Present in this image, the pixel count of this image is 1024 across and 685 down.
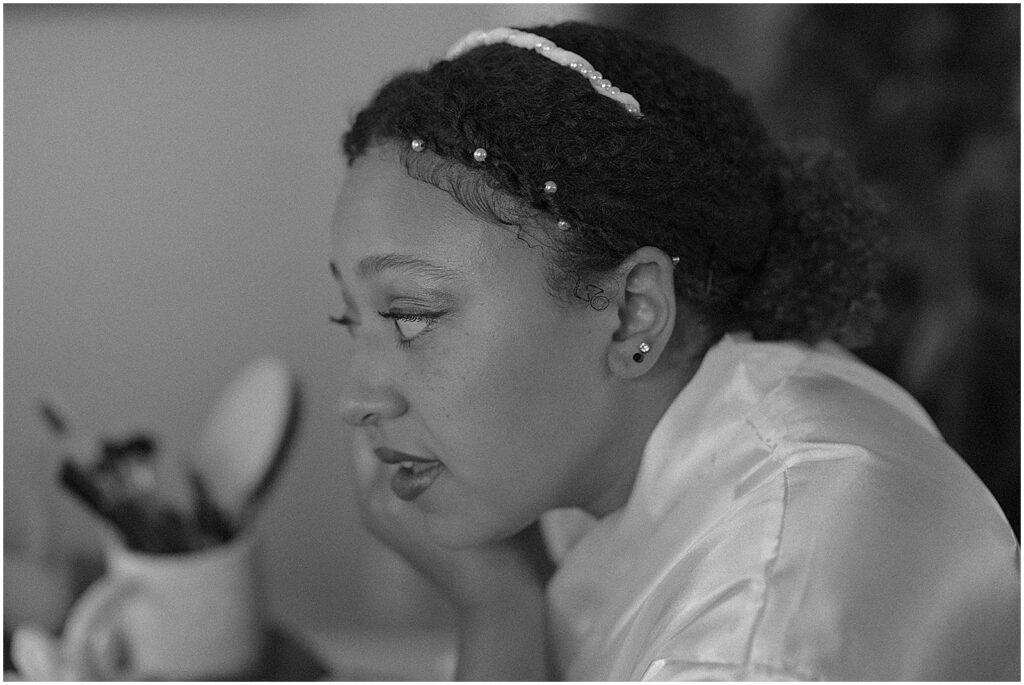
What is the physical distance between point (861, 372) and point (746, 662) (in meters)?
0.35

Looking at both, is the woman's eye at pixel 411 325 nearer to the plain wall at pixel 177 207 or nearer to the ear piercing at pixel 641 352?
the ear piercing at pixel 641 352

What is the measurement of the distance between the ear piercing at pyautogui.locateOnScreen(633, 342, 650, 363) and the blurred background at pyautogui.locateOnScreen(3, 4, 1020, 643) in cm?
78

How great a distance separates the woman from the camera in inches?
23.3

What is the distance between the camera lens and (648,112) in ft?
2.28

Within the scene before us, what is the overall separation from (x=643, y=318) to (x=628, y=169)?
109 mm

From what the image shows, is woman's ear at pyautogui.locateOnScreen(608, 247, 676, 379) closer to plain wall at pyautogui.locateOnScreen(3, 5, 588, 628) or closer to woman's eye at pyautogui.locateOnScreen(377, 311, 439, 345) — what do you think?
woman's eye at pyautogui.locateOnScreen(377, 311, 439, 345)

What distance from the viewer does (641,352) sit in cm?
72

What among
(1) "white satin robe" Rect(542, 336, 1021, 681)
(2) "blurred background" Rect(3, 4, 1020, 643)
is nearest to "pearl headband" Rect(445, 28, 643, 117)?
(1) "white satin robe" Rect(542, 336, 1021, 681)

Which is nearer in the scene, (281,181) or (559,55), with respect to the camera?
(559,55)

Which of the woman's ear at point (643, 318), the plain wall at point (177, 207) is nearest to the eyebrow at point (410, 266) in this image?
the woman's ear at point (643, 318)

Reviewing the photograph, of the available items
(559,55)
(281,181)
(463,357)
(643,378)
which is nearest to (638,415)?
(643,378)

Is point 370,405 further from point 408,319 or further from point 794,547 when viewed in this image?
point 794,547

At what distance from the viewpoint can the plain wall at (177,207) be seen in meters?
1.29

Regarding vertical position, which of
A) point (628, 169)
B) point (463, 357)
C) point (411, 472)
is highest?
point (628, 169)
